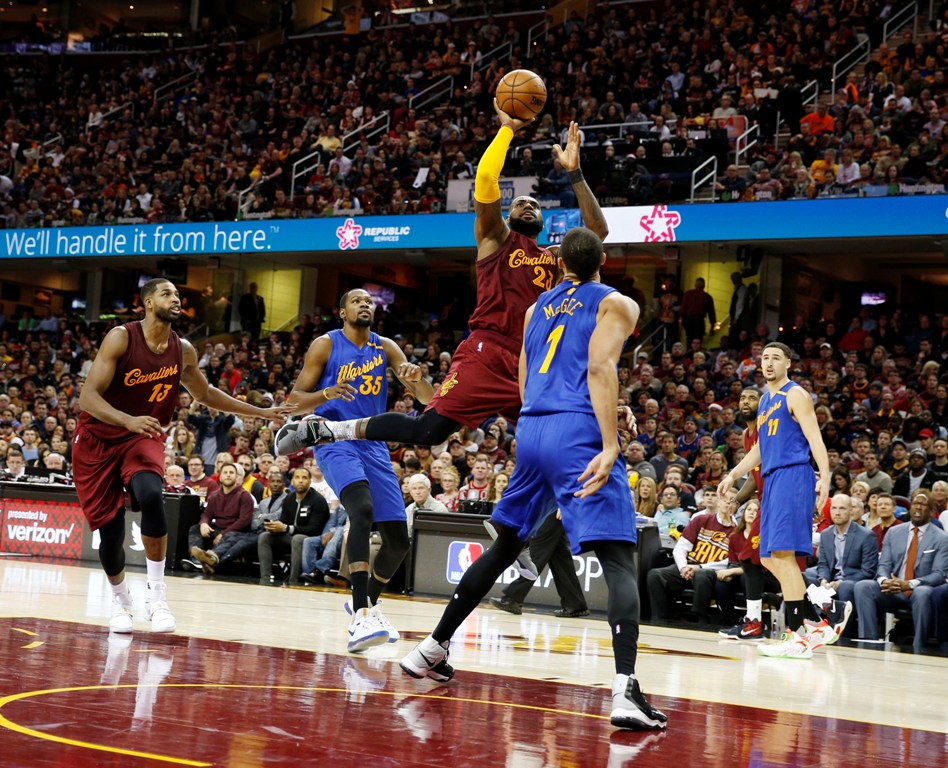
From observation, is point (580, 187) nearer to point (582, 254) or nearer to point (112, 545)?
point (582, 254)

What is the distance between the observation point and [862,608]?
9.33 meters

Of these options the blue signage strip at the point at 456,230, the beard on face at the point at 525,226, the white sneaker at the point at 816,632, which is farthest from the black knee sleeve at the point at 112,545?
the blue signage strip at the point at 456,230

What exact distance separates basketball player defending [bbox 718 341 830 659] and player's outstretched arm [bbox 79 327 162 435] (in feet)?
12.1

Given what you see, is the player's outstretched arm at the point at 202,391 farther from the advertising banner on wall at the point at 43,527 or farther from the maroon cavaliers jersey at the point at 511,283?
the advertising banner on wall at the point at 43,527

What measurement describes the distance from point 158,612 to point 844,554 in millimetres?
5549

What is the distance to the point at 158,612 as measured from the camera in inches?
263

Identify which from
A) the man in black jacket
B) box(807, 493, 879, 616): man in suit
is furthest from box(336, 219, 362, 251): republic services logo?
box(807, 493, 879, 616): man in suit

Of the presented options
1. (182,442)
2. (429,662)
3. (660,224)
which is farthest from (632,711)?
(660,224)

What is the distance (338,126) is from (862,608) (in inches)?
709

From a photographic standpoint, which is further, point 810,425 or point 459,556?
point 459,556

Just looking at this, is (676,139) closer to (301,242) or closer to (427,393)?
(301,242)

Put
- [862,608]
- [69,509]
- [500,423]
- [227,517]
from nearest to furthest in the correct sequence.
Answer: [862,608] < [227,517] < [69,509] < [500,423]

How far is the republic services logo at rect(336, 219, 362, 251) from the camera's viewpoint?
69.8 ft

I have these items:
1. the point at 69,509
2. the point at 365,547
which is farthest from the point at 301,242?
the point at 365,547
